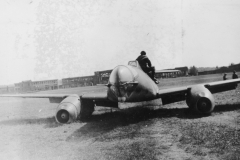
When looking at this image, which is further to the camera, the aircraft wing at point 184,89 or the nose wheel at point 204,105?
the aircraft wing at point 184,89

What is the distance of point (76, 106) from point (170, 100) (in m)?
4.70

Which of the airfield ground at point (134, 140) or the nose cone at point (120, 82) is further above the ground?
the nose cone at point (120, 82)

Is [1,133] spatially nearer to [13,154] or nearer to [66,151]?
[13,154]

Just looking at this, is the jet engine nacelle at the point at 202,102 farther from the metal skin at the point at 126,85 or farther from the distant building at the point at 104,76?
the distant building at the point at 104,76

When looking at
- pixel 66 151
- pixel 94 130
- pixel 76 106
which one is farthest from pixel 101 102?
pixel 66 151

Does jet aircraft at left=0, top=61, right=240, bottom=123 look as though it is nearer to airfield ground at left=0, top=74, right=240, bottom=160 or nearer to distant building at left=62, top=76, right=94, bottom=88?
airfield ground at left=0, top=74, right=240, bottom=160

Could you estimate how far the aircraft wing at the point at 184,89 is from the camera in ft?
32.2

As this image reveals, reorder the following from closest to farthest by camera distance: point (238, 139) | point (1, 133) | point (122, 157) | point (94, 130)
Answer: point (122, 157)
point (238, 139)
point (94, 130)
point (1, 133)

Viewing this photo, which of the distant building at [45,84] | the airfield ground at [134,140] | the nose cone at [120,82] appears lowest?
the distant building at [45,84]

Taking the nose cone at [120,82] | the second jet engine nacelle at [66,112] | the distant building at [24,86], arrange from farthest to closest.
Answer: the distant building at [24,86], the second jet engine nacelle at [66,112], the nose cone at [120,82]

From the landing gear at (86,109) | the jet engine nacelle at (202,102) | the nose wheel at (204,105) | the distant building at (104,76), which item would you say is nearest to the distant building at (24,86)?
the distant building at (104,76)

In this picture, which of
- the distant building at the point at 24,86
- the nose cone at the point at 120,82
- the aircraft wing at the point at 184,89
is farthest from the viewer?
the distant building at the point at 24,86

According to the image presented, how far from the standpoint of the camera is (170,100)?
10531 millimetres

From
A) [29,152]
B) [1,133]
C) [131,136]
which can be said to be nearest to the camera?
[29,152]
